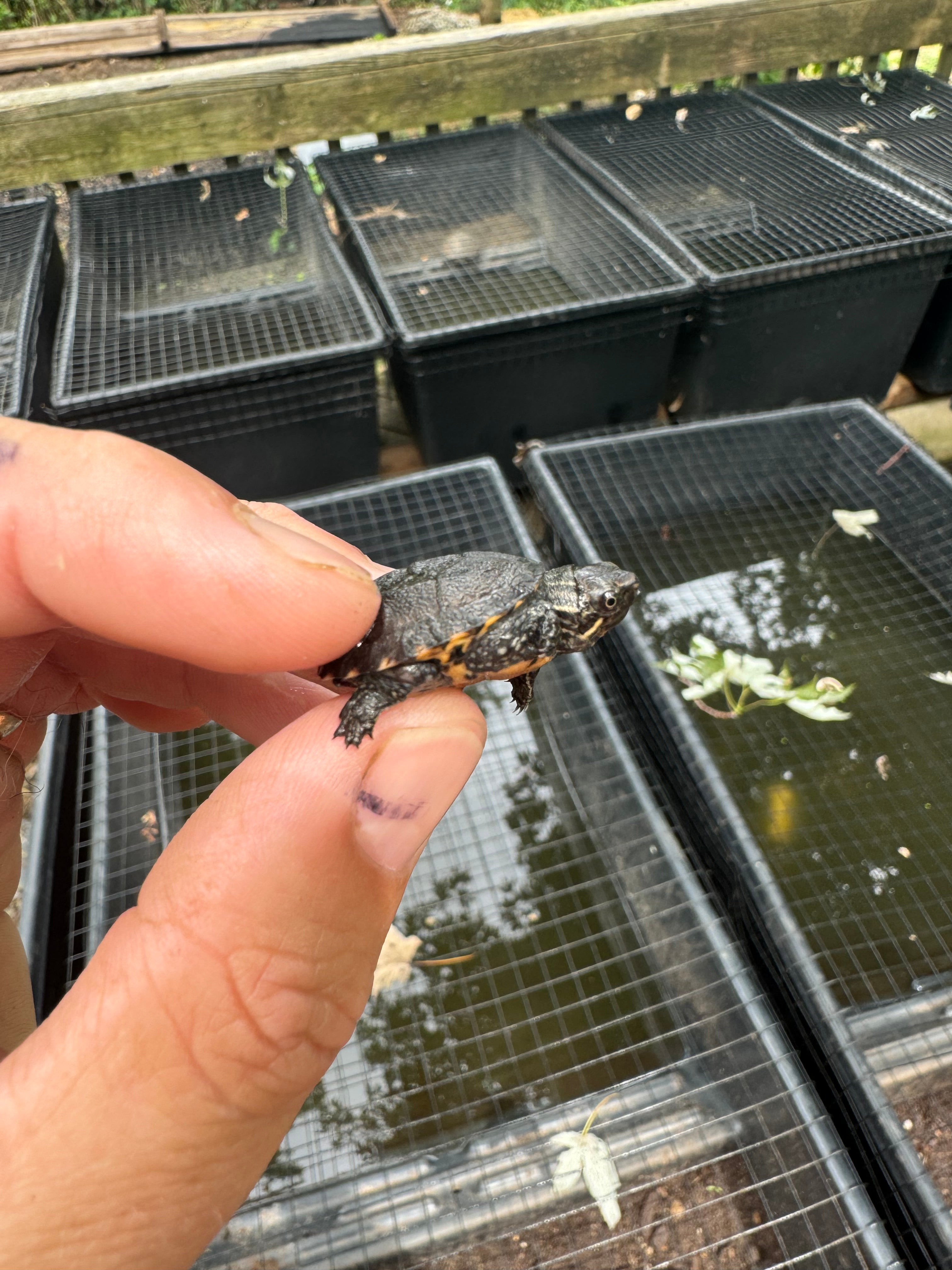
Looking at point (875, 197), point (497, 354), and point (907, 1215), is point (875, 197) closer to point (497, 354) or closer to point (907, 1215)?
point (497, 354)

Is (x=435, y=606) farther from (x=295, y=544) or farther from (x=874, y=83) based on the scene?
(x=874, y=83)

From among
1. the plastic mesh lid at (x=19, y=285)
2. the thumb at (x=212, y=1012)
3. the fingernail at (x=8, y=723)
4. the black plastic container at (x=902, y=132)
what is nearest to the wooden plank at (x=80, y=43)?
the plastic mesh lid at (x=19, y=285)

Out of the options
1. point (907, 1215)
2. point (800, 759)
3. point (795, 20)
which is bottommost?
point (800, 759)

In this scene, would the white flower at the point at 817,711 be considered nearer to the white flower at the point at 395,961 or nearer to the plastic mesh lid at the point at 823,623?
the plastic mesh lid at the point at 823,623

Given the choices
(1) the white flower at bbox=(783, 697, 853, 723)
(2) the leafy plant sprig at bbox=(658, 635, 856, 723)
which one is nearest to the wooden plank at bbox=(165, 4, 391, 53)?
(2) the leafy plant sprig at bbox=(658, 635, 856, 723)

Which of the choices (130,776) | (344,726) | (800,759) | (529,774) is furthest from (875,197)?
(130,776)

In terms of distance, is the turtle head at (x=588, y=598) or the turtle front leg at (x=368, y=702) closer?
the turtle front leg at (x=368, y=702)
